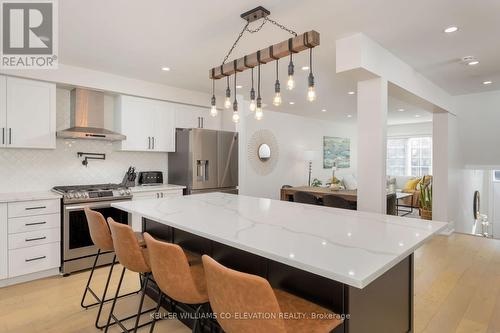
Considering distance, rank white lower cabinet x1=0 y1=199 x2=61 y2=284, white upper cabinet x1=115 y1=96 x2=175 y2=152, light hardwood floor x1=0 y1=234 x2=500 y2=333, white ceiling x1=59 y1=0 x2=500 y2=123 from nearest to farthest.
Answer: white ceiling x1=59 y1=0 x2=500 y2=123 → light hardwood floor x1=0 y1=234 x2=500 y2=333 → white lower cabinet x1=0 y1=199 x2=61 y2=284 → white upper cabinet x1=115 y1=96 x2=175 y2=152

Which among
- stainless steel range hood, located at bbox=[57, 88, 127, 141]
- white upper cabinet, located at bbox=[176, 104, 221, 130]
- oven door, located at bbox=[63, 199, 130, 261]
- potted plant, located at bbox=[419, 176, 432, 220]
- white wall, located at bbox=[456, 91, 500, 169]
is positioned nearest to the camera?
oven door, located at bbox=[63, 199, 130, 261]

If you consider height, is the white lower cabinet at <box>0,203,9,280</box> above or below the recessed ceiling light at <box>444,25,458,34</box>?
below

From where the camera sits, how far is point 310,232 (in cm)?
164

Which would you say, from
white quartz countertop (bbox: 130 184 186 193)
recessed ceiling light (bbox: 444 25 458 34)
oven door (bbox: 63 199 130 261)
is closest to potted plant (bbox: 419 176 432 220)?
recessed ceiling light (bbox: 444 25 458 34)

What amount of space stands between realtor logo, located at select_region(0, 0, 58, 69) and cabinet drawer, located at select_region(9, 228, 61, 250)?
185 centimetres

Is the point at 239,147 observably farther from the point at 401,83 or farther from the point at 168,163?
the point at 401,83

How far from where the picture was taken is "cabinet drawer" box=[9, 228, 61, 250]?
307 cm

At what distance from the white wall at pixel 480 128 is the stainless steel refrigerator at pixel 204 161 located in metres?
4.37

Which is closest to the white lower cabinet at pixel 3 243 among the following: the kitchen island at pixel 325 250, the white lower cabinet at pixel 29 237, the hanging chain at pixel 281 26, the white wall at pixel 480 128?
the white lower cabinet at pixel 29 237

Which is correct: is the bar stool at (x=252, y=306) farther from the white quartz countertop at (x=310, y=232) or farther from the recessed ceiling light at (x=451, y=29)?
the recessed ceiling light at (x=451, y=29)

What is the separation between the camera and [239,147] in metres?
5.14

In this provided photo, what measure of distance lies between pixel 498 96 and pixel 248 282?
6.21 meters

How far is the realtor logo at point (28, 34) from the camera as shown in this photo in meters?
2.31

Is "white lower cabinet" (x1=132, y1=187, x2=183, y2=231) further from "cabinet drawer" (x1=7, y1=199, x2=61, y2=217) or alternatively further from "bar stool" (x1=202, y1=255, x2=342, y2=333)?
"bar stool" (x1=202, y1=255, x2=342, y2=333)
